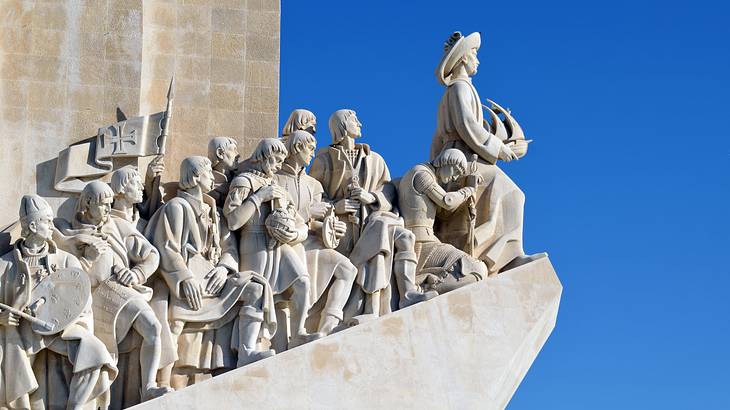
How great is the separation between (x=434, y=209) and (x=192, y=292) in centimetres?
239

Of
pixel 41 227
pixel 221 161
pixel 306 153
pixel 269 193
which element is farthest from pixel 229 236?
pixel 41 227

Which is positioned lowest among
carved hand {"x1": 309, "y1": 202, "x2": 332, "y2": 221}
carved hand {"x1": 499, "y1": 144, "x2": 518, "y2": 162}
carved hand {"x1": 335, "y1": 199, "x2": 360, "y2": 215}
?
carved hand {"x1": 309, "y1": 202, "x2": 332, "y2": 221}

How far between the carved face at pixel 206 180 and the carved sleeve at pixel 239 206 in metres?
0.20

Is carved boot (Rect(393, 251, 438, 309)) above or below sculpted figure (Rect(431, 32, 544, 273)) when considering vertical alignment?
below

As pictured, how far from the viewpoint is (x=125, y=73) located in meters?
16.7

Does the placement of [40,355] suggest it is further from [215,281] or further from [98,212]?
[215,281]

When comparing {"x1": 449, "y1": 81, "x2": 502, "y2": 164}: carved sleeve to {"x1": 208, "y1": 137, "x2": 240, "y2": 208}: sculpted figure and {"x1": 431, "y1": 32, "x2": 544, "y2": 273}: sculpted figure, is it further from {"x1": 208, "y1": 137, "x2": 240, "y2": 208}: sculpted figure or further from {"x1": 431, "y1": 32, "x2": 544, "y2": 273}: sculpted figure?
{"x1": 208, "y1": 137, "x2": 240, "y2": 208}: sculpted figure

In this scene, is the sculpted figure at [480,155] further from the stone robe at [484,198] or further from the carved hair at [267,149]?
the carved hair at [267,149]

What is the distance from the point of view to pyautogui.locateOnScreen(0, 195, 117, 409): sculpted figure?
48.9 feet

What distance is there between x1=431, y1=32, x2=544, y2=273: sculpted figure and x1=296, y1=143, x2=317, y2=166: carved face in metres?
1.34

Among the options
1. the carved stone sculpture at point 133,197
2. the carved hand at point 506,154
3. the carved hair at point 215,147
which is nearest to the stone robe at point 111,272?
the carved stone sculpture at point 133,197

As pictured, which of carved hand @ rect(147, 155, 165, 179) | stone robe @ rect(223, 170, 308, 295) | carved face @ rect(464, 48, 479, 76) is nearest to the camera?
stone robe @ rect(223, 170, 308, 295)

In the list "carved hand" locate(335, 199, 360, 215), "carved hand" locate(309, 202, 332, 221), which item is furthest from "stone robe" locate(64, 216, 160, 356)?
"carved hand" locate(335, 199, 360, 215)

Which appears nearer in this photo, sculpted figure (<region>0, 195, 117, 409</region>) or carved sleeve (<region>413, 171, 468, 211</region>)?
sculpted figure (<region>0, 195, 117, 409</region>)
